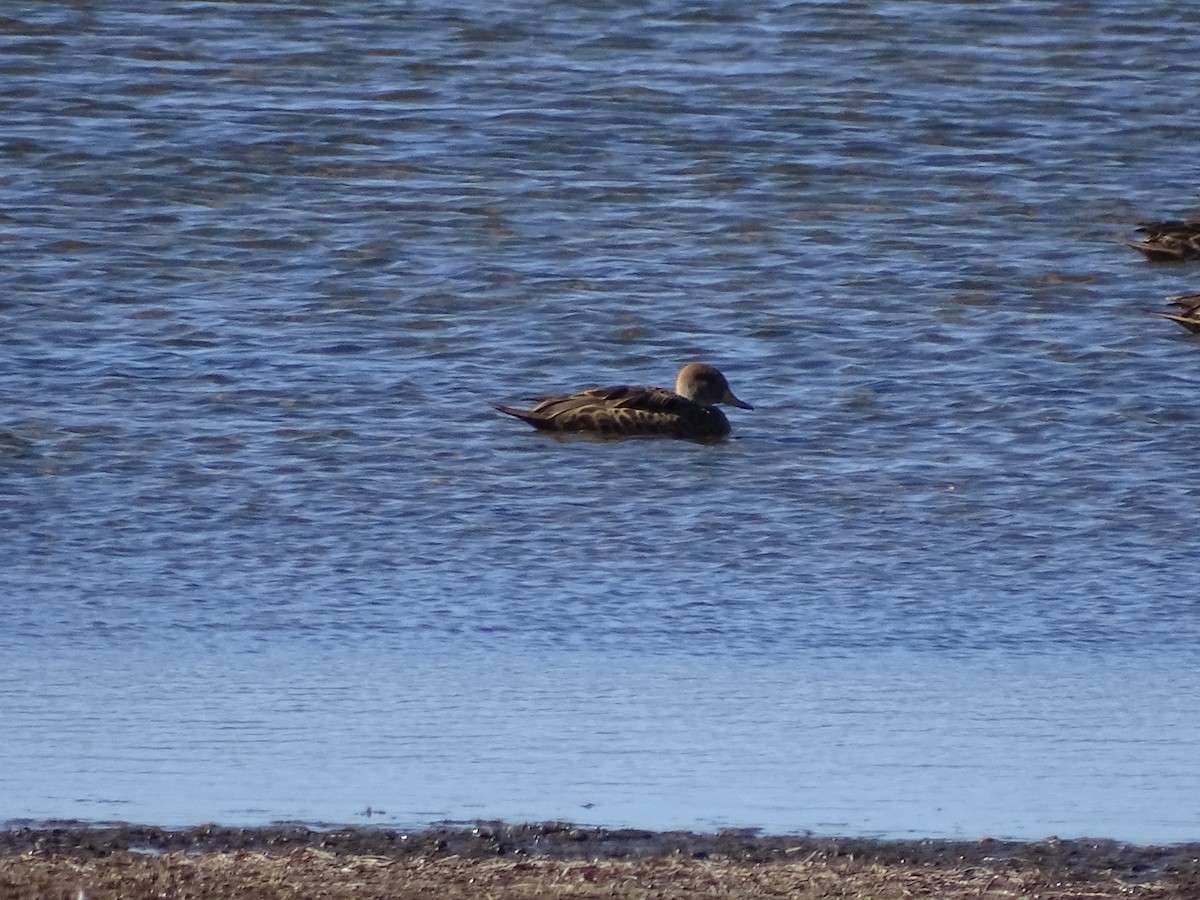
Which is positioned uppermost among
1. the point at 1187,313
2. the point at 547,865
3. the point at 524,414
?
the point at 547,865

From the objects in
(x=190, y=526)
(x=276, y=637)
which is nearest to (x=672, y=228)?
(x=190, y=526)

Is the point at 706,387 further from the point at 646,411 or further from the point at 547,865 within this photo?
the point at 547,865

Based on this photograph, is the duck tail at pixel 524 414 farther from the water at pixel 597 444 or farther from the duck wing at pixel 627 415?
the water at pixel 597 444

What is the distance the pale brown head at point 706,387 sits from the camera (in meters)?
9.38

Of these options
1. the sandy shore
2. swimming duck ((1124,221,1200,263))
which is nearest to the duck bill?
swimming duck ((1124,221,1200,263))

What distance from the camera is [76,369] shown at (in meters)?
9.62

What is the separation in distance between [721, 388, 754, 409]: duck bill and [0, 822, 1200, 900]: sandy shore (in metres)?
4.50

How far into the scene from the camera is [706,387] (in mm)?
9406

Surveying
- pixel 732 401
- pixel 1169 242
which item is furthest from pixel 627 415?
pixel 1169 242

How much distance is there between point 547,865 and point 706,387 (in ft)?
15.8

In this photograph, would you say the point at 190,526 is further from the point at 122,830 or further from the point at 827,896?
the point at 827,896

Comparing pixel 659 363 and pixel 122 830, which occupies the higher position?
pixel 122 830

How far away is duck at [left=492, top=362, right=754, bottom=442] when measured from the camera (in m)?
9.03

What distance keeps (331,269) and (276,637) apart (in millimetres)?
4572
